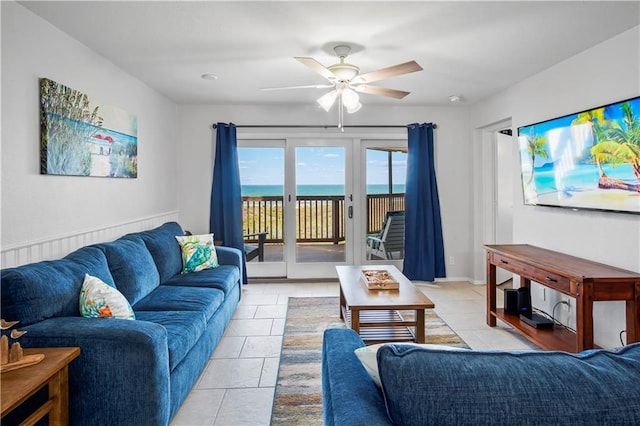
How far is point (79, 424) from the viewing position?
1942mm

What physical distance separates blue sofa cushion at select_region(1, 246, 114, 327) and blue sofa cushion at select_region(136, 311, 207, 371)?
466mm

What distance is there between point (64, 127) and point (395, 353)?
285 centimetres

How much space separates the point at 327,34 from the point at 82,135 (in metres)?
1.99

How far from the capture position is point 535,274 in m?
3.09

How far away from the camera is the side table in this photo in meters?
1.49

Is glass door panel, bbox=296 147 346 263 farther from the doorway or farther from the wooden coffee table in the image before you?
the wooden coffee table

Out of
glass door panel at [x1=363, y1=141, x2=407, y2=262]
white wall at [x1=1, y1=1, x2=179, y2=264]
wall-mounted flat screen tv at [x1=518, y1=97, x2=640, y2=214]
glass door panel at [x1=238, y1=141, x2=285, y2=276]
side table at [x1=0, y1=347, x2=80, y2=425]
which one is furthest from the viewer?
glass door panel at [x1=363, y1=141, x2=407, y2=262]

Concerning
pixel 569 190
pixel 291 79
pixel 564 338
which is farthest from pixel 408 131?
pixel 564 338

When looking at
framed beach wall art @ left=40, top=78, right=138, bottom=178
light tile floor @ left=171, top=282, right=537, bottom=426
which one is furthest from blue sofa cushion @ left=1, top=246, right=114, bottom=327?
light tile floor @ left=171, top=282, right=537, bottom=426

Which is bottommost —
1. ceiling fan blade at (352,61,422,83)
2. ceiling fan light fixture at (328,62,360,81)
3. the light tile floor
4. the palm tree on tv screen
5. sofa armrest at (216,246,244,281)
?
the light tile floor

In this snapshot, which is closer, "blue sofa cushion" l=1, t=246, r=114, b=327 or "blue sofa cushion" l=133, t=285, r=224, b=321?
"blue sofa cushion" l=1, t=246, r=114, b=327

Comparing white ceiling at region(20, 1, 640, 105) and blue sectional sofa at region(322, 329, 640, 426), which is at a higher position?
→ white ceiling at region(20, 1, 640, 105)

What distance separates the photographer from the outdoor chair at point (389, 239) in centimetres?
563

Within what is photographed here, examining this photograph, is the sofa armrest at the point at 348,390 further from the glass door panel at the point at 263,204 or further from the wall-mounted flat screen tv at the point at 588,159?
the glass door panel at the point at 263,204
